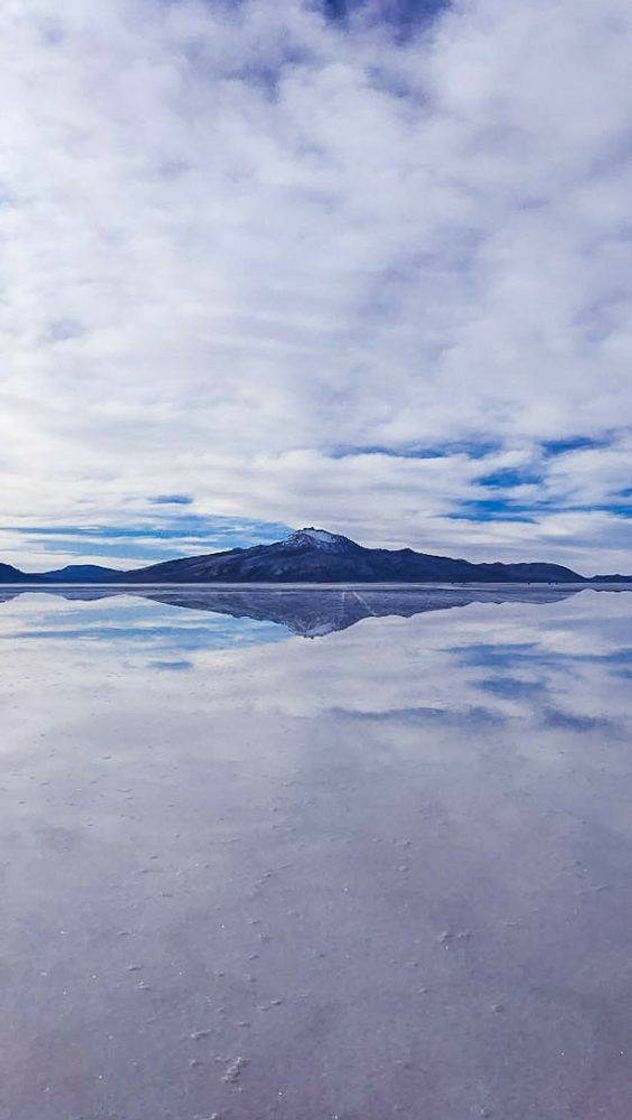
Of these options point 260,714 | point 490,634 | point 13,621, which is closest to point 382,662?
point 260,714

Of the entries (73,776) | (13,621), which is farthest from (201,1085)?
(13,621)

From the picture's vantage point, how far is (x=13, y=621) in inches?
1264

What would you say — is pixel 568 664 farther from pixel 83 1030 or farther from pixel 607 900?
pixel 83 1030

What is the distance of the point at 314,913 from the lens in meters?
5.20

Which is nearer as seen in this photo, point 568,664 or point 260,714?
point 260,714

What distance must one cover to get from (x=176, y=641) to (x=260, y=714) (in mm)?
11423

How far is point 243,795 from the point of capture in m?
7.79

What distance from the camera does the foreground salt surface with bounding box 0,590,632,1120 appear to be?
3582mm

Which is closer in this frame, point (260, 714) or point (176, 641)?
point (260, 714)

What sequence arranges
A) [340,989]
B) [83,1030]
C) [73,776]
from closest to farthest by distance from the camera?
[83,1030], [340,989], [73,776]

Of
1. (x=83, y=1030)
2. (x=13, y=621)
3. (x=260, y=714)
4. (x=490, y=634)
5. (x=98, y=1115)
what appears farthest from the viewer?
(x=13, y=621)

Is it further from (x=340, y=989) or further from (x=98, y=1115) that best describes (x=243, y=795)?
(x=98, y=1115)

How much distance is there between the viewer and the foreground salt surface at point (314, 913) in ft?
11.8

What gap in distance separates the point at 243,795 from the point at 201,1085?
426cm
